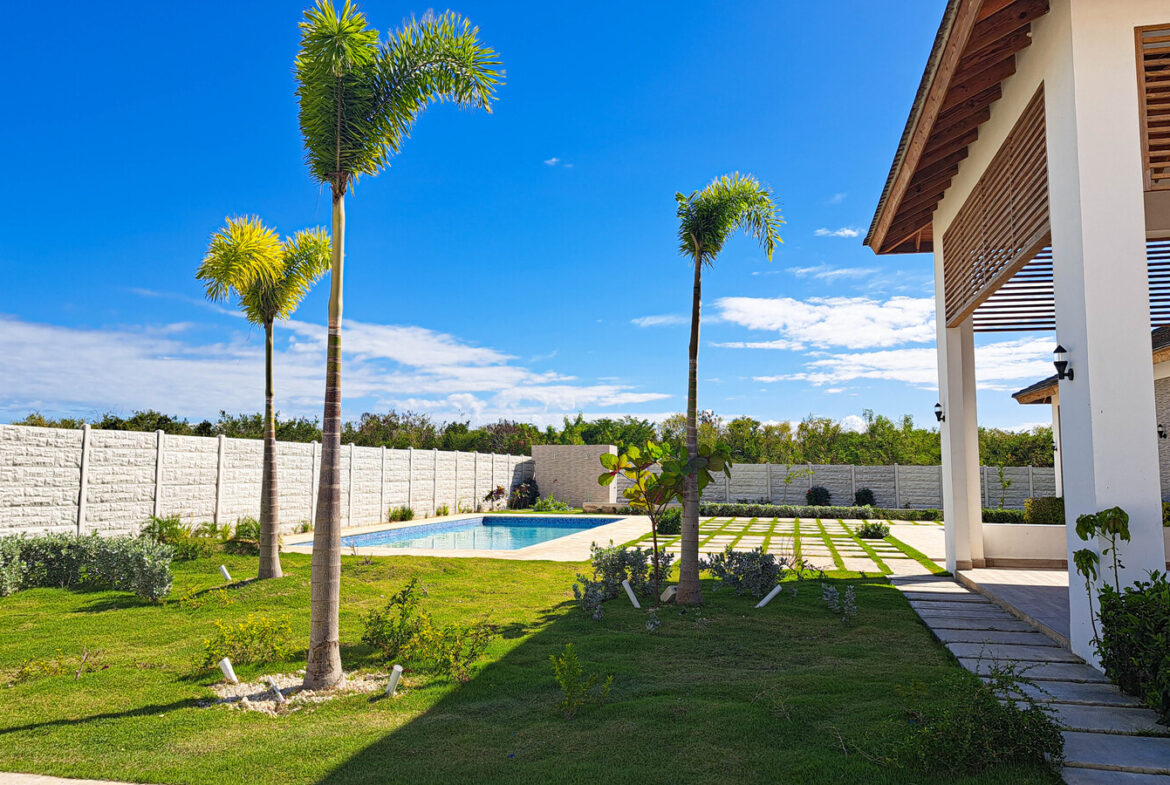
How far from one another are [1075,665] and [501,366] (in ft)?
94.2

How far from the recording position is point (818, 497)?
885 inches

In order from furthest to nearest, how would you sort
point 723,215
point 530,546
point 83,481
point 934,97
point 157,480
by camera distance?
point 530,546 < point 157,480 < point 83,481 < point 723,215 < point 934,97

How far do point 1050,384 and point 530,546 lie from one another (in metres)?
10.9

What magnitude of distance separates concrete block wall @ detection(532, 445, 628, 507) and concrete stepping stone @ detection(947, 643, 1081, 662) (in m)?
18.7

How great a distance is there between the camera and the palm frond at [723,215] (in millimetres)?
7488

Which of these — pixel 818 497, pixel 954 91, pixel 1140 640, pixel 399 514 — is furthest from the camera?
pixel 818 497

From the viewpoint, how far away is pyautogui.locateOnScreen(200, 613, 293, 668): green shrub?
524 cm

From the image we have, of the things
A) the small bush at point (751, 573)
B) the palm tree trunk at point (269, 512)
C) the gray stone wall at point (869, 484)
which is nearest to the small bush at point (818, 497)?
the gray stone wall at point (869, 484)

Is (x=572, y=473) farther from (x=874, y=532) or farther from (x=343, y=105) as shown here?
(x=343, y=105)

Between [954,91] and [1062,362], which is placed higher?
[954,91]

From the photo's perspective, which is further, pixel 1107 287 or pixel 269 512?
pixel 269 512

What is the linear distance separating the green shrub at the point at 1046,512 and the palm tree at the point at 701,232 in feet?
22.5

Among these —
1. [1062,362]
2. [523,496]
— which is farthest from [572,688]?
[523,496]

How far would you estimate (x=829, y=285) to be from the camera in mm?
19109
